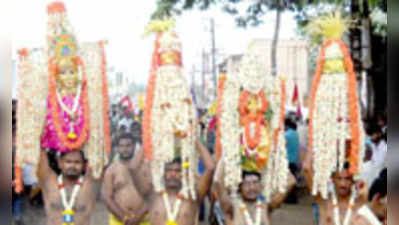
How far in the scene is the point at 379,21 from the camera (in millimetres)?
8875

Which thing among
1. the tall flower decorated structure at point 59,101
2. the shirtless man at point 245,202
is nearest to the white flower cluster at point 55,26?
the tall flower decorated structure at point 59,101

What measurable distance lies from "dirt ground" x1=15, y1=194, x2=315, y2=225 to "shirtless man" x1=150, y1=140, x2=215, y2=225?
2.19m

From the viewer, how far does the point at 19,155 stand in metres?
4.21

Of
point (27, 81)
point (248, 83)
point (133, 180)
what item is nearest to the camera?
point (248, 83)

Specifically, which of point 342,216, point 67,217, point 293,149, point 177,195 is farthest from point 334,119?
point 293,149

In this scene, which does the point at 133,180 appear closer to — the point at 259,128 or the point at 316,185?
the point at 259,128

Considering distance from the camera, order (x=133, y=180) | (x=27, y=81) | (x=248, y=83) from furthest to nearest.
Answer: (x=133, y=180), (x=27, y=81), (x=248, y=83)

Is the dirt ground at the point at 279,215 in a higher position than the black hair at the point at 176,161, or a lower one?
lower

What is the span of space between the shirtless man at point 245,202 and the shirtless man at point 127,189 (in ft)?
3.02

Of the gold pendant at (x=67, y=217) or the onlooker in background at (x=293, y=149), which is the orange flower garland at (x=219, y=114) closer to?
the gold pendant at (x=67, y=217)

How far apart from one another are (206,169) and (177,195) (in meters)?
0.34

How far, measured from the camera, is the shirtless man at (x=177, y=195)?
412 centimetres

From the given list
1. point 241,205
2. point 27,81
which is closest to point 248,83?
point 241,205

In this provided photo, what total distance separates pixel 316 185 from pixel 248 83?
106 cm
